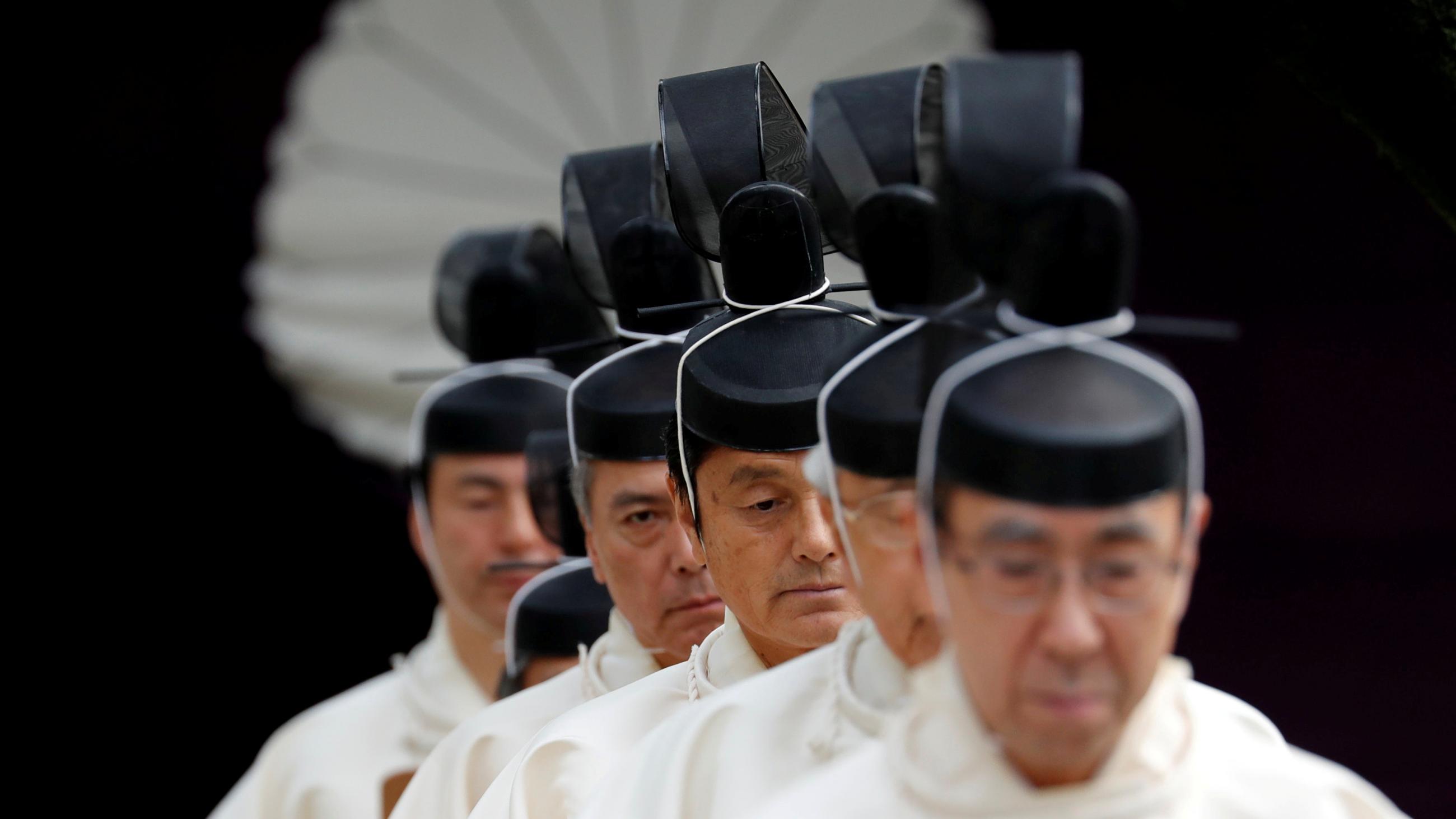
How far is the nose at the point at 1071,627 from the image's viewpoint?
1.11 metres

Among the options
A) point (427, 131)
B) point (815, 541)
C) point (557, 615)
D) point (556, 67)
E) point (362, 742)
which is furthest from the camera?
point (427, 131)

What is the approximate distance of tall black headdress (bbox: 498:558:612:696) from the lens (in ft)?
9.45

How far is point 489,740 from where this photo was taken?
2500mm

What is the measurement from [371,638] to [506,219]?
1514 mm

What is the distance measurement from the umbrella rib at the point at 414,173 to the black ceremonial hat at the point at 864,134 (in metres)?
3.88

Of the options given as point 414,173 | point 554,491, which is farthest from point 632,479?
point 414,173

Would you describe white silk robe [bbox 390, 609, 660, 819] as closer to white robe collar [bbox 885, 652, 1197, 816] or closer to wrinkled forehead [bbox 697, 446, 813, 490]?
wrinkled forehead [bbox 697, 446, 813, 490]

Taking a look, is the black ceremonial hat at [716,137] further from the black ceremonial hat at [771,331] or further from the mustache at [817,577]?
the mustache at [817,577]

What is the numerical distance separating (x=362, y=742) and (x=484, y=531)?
772 millimetres

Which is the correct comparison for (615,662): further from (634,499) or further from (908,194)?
(908,194)

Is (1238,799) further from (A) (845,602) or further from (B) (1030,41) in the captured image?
(B) (1030,41)

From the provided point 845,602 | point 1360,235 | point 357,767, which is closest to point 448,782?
point 845,602

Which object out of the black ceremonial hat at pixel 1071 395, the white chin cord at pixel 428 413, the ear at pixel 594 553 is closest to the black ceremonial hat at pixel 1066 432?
the black ceremonial hat at pixel 1071 395

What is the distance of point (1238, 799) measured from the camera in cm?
122
